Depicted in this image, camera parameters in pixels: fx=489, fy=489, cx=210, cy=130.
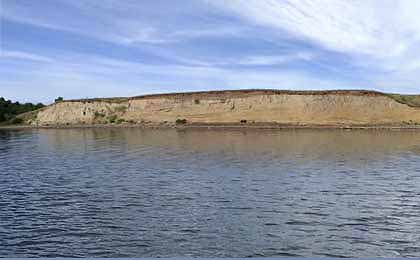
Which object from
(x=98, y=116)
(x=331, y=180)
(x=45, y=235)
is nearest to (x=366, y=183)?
(x=331, y=180)

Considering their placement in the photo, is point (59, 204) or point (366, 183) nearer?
point (59, 204)

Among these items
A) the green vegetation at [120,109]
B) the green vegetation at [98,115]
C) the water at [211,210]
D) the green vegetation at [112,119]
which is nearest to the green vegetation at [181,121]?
the green vegetation at [112,119]

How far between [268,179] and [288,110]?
76.0 metres

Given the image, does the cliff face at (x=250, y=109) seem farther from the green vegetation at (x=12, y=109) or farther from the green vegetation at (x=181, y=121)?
the green vegetation at (x=12, y=109)

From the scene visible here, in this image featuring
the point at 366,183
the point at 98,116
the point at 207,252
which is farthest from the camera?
the point at 98,116

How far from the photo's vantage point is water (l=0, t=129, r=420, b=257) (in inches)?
441

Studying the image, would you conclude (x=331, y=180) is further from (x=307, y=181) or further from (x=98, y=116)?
(x=98, y=116)

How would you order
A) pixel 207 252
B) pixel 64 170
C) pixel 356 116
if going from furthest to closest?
1. pixel 356 116
2. pixel 64 170
3. pixel 207 252

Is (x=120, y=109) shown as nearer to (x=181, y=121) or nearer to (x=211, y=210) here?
(x=181, y=121)

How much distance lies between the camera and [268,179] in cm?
2153

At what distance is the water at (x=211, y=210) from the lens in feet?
36.8

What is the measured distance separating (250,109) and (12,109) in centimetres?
6957

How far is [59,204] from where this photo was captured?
16156mm

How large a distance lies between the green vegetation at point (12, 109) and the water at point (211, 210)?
98412 millimetres
